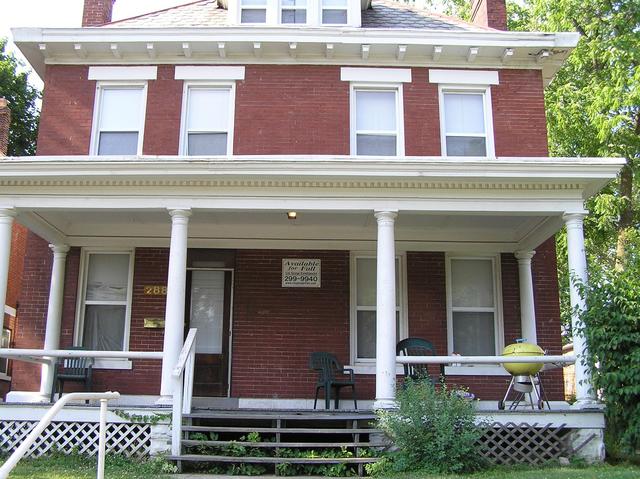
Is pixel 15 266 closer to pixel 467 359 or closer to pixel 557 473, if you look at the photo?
pixel 467 359

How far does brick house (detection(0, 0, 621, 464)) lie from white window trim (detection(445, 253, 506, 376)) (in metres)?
0.03

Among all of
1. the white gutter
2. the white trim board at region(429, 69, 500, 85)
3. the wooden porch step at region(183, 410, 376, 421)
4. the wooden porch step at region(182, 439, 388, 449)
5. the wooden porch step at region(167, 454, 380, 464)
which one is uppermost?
the white gutter

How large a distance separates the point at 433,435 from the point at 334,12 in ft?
28.1

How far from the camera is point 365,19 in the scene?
13.9 metres

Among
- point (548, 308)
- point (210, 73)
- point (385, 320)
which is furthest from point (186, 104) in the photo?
point (548, 308)

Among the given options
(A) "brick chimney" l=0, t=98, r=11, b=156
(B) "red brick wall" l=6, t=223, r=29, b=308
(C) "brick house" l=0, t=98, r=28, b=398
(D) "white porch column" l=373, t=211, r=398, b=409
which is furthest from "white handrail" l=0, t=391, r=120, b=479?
(A) "brick chimney" l=0, t=98, r=11, b=156

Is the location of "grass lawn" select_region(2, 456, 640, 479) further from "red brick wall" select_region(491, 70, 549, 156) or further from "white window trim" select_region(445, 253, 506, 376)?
"red brick wall" select_region(491, 70, 549, 156)

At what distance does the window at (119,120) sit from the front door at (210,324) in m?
2.63

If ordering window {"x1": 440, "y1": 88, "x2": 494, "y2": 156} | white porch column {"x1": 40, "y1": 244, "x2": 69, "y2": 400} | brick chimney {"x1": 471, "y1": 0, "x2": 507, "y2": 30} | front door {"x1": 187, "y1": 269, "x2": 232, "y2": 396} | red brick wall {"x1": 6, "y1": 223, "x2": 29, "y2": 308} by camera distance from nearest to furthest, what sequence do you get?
white porch column {"x1": 40, "y1": 244, "x2": 69, "y2": 400} < front door {"x1": 187, "y1": 269, "x2": 232, "y2": 396} < window {"x1": 440, "y1": 88, "x2": 494, "y2": 156} < brick chimney {"x1": 471, "y1": 0, "x2": 507, "y2": 30} < red brick wall {"x1": 6, "y1": 223, "x2": 29, "y2": 308}

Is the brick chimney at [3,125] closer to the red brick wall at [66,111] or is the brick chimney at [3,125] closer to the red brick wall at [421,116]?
the red brick wall at [66,111]

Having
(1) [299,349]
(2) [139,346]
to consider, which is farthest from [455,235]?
(2) [139,346]

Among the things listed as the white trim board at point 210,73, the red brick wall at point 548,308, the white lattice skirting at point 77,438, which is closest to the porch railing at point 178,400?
the white lattice skirting at point 77,438

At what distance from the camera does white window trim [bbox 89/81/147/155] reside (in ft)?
40.5

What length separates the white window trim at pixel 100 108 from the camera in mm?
12336
